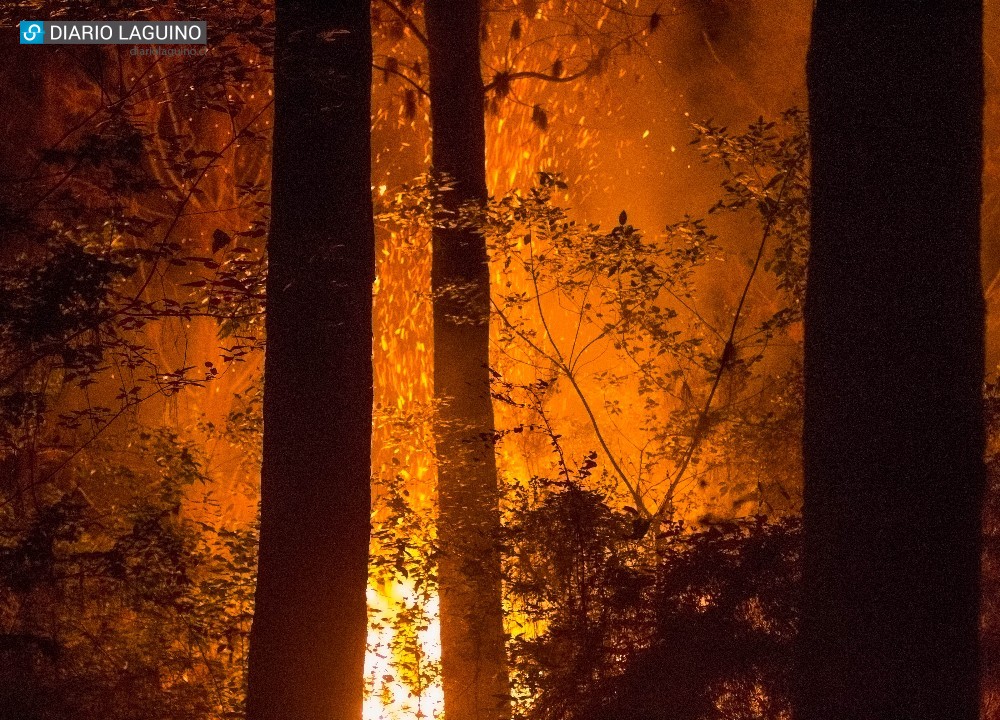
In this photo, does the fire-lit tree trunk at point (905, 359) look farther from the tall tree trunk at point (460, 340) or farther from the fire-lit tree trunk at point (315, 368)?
the tall tree trunk at point (460, 340)

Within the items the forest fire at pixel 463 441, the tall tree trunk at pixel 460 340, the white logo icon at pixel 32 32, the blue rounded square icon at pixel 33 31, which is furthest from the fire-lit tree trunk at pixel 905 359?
the white logo icon at pixel 32 32

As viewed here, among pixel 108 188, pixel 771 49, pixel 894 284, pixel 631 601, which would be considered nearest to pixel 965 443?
pixel 894 284

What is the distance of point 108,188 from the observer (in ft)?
16.8

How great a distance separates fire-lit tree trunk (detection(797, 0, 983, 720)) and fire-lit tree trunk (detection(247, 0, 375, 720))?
5.99ft

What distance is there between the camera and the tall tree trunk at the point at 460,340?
21.8 ft

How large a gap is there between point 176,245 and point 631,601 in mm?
2838

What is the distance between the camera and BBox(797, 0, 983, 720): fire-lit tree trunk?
11.1 feet

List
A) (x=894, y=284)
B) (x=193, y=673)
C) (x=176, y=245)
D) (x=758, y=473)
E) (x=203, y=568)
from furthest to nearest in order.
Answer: (x=758, y=473) → (x=203, y=568) → (x=193, y=673) → (x=176, y=245) → (x=894, y=284)

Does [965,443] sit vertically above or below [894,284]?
below

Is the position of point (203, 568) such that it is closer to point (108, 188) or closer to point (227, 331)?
point (227, 331)

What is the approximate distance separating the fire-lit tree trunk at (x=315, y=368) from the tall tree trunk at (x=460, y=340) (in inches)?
89.1

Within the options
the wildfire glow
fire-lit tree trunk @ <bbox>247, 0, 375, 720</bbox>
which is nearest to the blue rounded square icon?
fire-lit tree trunk @ <bbox>247, 0, 375, 720</bbox>

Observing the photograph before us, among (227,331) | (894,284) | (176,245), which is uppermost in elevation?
(176,245)

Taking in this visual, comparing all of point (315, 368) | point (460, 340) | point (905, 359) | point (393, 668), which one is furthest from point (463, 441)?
point (905, 359)
